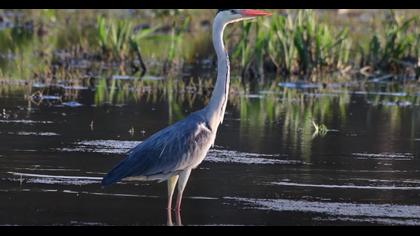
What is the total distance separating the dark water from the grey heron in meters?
0.27

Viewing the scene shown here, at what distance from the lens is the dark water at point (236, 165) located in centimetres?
851

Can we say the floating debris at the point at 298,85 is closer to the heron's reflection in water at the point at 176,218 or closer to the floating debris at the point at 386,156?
the floating debris at the point at 386,156

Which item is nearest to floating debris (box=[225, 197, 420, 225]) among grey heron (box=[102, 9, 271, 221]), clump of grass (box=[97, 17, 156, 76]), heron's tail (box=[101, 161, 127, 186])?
grey heron (box=[102, 9, 271, 221])

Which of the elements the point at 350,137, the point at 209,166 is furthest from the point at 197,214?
the point at 350,137

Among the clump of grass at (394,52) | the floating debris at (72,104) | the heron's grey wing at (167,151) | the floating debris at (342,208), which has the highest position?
the clump of grass at (394,52)

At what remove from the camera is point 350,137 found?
13.2 metres

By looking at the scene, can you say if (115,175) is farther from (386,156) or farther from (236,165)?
(386,156)

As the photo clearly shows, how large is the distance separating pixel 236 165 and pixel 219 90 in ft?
6.03

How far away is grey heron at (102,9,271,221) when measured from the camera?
8.59 meters

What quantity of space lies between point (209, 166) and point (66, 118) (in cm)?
364

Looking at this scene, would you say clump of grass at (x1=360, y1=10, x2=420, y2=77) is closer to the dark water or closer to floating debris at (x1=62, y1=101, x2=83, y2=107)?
the dark water

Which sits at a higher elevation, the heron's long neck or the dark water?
the heron's long neck

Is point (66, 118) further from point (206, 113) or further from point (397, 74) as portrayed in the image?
point (397, 74)

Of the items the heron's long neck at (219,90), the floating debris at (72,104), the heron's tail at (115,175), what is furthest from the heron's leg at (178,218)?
the floating debris at (72,104)
